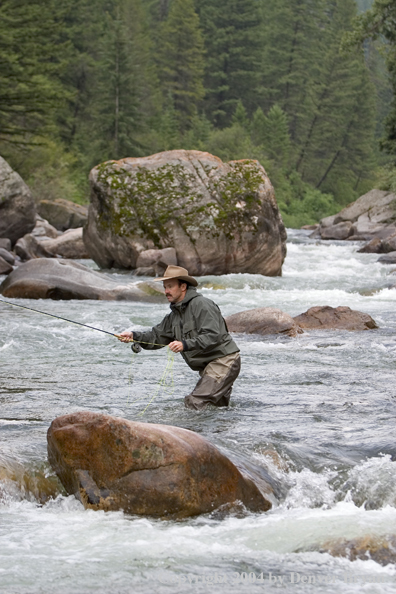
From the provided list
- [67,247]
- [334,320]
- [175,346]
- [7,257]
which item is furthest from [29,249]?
[175,346]

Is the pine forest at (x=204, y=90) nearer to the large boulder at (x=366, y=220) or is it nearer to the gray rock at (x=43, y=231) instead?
the large boulder at (x=366, y=220)

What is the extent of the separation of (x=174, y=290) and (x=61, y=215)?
24.3 metres

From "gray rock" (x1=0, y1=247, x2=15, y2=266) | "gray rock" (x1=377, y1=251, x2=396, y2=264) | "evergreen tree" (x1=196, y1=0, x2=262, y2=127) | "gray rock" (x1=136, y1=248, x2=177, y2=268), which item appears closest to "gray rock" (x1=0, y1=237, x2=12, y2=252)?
"gray rock" (x1=0, y1=247, x2=15, y2=266)

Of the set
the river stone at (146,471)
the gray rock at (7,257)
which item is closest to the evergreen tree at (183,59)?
→ the gray rock at (7,257)

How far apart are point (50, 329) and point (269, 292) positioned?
5.52 meters

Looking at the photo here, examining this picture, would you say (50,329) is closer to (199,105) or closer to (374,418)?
(374,418)

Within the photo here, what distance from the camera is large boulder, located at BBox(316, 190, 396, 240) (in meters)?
31.9

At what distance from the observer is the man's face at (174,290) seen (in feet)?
22.0

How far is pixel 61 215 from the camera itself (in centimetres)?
3030

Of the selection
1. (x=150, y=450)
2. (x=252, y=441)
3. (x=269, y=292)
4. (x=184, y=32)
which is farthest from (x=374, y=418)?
(x=184, y=32)

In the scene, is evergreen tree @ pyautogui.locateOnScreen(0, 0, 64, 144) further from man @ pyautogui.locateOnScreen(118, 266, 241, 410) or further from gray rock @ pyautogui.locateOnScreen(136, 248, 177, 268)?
man @ pyautogui.locateOnScreen(118, 266, 241, 410)

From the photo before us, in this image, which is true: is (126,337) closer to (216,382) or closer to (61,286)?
(216,382)

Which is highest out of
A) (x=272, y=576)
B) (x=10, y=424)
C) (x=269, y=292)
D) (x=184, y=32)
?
(x=184, y=32)

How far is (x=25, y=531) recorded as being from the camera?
4602 millimetres
